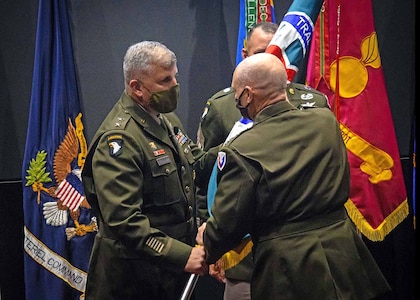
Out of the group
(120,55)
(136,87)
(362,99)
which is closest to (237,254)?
(136,87)

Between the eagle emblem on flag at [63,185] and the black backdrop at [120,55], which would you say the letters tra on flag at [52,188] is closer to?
the eagle emblem on flag at [63,185]

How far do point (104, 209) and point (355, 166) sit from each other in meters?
1.56

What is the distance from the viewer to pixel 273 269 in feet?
6.95

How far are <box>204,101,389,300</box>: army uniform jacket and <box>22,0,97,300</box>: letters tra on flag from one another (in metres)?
1.51

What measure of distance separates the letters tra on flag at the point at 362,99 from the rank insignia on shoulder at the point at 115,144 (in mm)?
1424

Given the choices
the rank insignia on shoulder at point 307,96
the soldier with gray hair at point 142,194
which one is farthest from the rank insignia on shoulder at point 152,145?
the rank insignia on shoulder at point 307,96

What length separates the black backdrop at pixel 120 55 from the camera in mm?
3695

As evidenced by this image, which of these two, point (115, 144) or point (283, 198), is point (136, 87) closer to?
point (115, 144)

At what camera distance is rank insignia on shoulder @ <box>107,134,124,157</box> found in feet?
7.55

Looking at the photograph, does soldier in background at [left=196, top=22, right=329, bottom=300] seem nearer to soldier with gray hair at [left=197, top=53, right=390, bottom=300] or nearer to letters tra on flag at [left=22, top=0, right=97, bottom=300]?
soldier with gray hair at [left=197, top=53, right=390, bottom=300]

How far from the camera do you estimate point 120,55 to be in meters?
3.75

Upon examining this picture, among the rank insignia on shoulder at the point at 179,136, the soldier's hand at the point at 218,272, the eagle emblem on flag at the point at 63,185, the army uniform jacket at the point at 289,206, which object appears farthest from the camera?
the eagle emblem on flag at the point at 63,185

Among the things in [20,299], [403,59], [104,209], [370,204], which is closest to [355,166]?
[370,204]

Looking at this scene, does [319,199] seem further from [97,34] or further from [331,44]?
[97,34]
